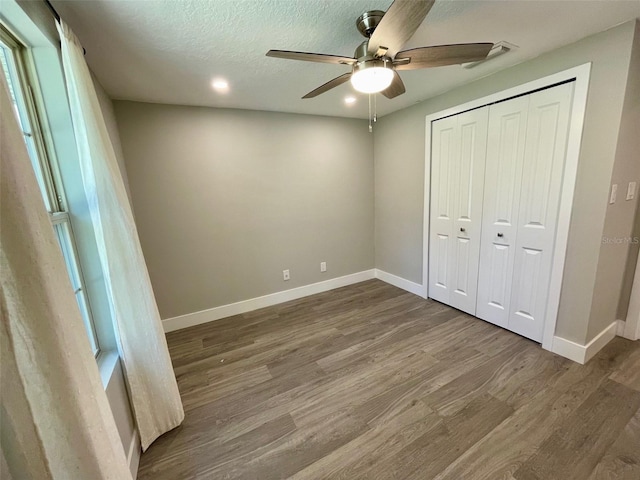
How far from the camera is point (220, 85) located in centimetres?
215

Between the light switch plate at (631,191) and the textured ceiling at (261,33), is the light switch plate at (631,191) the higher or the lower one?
the lower one

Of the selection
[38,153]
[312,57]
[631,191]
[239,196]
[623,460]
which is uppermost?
[312,57]

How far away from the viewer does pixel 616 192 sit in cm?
180

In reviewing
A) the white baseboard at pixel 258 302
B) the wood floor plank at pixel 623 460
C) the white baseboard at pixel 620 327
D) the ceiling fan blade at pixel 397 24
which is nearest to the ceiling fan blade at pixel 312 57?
the ceiling fan blade at pixel 397 24

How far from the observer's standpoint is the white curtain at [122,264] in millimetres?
1216

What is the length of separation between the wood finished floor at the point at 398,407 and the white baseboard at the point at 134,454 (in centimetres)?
5

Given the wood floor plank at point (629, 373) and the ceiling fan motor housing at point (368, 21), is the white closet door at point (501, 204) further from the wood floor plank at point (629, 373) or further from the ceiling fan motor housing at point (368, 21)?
the ceiling fan motor housing at point (368, 21)

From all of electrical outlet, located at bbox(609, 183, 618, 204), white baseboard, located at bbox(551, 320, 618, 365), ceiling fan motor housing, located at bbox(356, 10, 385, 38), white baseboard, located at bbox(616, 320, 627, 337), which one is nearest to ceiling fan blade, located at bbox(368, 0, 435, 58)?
ceiling fan motor housing, located at bbox(356, 10, 385, 38)

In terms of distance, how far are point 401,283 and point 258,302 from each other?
6.18 ft

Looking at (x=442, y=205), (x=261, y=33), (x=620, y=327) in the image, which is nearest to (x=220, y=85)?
(x=261, y=33)

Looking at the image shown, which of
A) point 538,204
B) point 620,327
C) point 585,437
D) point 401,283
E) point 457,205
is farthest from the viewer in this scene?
point 401,283

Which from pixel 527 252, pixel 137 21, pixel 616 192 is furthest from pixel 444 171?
pixel 137 21

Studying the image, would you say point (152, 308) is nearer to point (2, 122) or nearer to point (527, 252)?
point (2, 122)

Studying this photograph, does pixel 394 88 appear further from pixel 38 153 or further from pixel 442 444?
pixel 442 444
